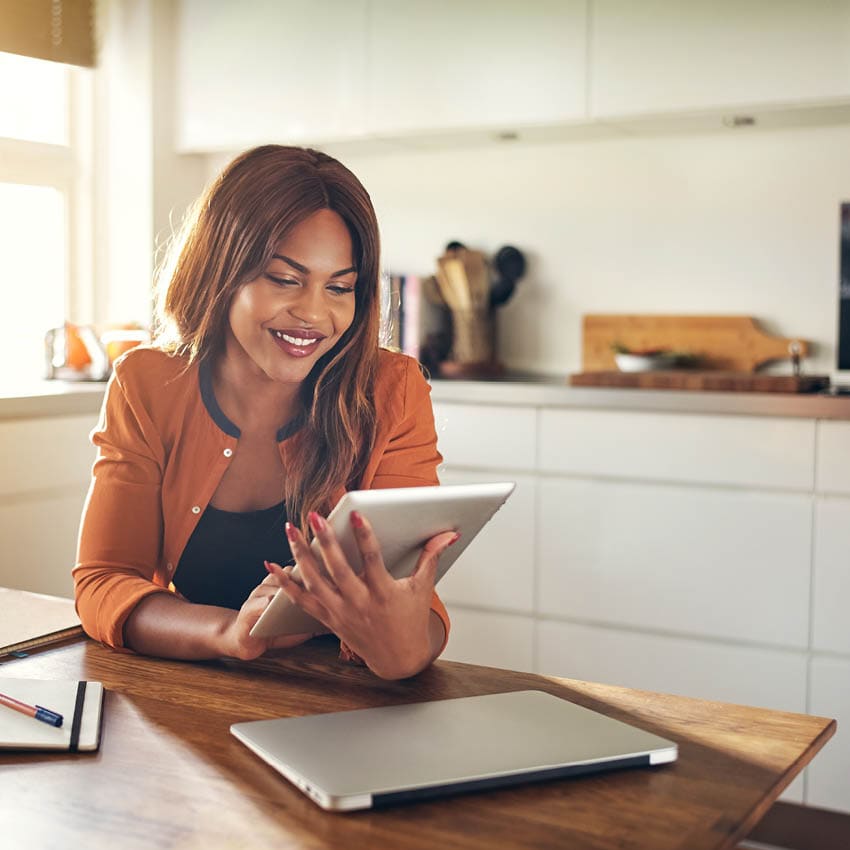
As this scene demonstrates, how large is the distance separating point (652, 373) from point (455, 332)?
2.53ft

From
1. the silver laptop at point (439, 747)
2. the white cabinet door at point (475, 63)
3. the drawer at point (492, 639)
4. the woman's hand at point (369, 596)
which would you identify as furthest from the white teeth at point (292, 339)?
the white cabinet door at point (475, 63)

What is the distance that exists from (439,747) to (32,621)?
709 mm

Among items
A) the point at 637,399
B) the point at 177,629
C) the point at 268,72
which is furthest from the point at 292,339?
the point at 268,72

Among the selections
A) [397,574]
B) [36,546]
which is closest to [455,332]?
[36,546]

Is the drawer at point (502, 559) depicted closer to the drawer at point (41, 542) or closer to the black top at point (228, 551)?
the drawer at point (41, 542)

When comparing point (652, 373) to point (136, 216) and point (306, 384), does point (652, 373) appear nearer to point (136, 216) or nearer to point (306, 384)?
point (306, 384)

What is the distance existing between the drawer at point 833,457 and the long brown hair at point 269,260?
4.78 ft

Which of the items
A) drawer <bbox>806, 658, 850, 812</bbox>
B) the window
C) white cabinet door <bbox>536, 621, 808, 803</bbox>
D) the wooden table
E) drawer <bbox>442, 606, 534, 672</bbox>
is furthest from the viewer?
the window

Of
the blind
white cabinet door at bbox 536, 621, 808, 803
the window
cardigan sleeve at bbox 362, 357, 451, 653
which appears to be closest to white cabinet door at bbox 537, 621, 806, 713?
white cabinet door at bbox 536, 621, 808, 803

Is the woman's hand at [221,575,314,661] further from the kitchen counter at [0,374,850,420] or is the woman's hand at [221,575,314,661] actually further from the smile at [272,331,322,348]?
the kitchen counter at [0,374,850,420]

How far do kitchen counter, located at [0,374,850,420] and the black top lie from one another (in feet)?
4.83

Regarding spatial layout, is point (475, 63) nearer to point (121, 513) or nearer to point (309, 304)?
point (309, 304)

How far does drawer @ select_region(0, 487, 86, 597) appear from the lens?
3055mm

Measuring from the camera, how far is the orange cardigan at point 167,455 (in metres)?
1.58
